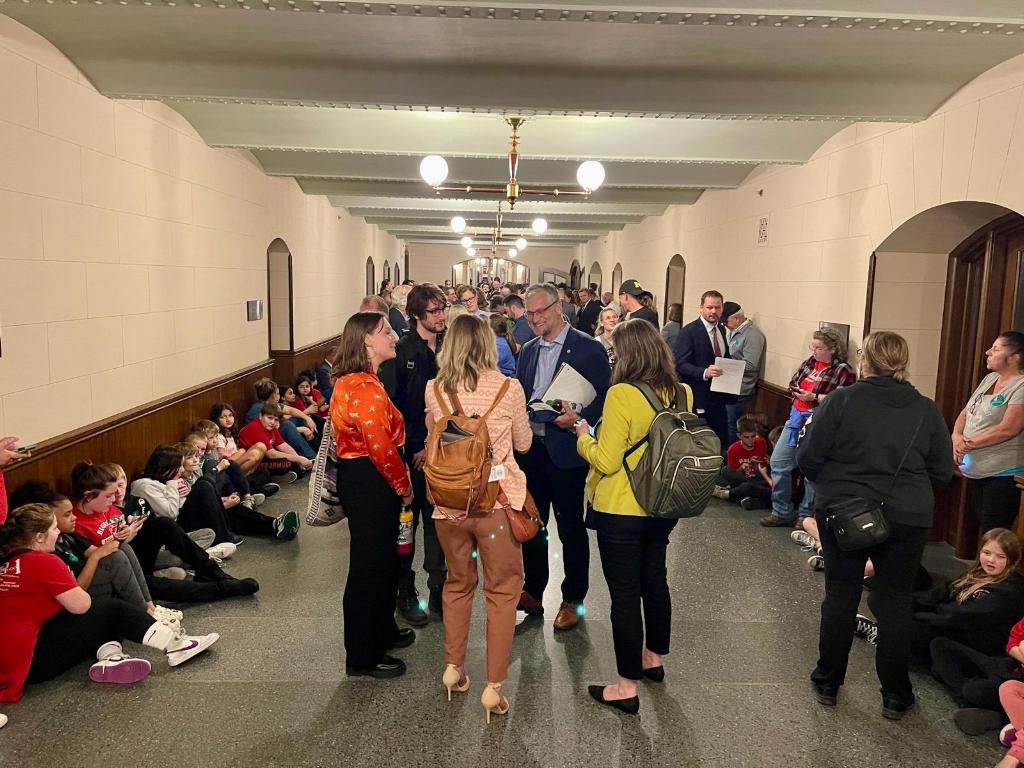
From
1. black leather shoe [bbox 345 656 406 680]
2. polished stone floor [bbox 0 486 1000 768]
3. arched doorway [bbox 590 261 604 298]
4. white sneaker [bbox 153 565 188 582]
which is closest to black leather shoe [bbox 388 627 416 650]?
polished stone floor [bbox 0 486 1000 768]

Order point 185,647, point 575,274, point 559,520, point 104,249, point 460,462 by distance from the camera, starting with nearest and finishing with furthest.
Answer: point 460,462, point 185,647, point 559,520, point 104,249, point 575,274

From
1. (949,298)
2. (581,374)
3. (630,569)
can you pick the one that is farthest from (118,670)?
(949,298)

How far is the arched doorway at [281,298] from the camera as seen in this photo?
8.48m

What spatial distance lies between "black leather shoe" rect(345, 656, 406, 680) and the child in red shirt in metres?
3.26

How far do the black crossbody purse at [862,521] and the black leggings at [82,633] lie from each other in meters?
2.76

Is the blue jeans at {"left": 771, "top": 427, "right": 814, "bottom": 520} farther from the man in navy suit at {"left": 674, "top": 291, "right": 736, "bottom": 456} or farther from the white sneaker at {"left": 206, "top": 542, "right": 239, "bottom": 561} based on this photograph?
the white sneaker at {"left": 206, "top": 542, "right": 239, "bottom": 561}

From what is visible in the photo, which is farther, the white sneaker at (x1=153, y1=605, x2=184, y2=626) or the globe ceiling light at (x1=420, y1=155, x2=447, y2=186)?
the globe ceiling light at (x1=420, y1=155, x2=447, y2=186)

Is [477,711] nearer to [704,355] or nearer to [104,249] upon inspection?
[104,249]

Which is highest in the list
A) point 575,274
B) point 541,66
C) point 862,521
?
point 541,66

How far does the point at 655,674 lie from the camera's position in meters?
3.01

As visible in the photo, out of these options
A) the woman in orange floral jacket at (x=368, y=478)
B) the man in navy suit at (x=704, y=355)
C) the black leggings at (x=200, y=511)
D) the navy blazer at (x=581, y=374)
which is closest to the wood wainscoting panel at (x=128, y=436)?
the black leggings at (x=200, y=511)

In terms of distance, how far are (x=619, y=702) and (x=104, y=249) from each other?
12.1 feet

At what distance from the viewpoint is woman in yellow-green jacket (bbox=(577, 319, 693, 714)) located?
8.64ft

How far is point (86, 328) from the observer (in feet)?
13.5
